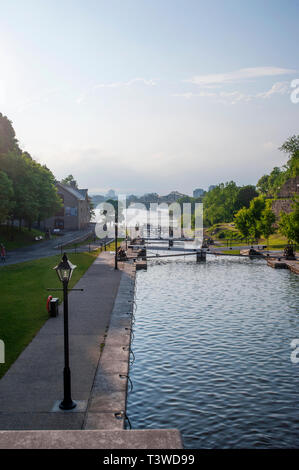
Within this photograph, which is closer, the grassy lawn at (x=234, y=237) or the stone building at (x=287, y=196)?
the grassy lawn at (x=234, y=237)

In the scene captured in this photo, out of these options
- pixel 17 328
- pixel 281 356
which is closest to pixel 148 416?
pixel 281 356

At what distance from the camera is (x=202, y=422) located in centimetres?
1270

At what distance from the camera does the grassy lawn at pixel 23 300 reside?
18495mm

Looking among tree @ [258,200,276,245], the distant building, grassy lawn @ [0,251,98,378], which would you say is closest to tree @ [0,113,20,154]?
the distant building

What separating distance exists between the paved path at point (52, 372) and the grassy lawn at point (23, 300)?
0.49 meters

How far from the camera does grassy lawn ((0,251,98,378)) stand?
60.7 ft

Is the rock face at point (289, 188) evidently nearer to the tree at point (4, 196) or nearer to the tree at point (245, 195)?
the tree at point (245, 195)

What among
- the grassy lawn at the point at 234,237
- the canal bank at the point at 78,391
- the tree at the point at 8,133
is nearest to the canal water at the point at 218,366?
the canal bank at the point at 78,391

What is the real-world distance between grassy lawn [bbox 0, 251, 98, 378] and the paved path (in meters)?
0.49

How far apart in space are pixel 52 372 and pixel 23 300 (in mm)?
12045

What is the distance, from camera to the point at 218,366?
56.3ft

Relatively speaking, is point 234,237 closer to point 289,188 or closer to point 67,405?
point 289,188
